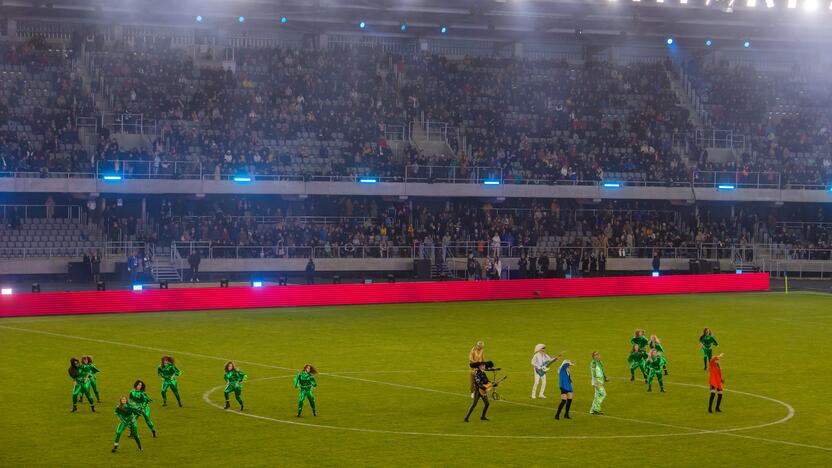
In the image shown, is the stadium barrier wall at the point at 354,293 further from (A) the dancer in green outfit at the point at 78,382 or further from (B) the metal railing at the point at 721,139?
(A) the dancer in green outfit at the point at 78,382

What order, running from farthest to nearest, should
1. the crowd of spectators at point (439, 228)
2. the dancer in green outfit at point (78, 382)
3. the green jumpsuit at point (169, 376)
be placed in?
the crowd of spectators at point (439, 228)
the green jumpsuit at point (169, 376)
the dancer in green outfit at point (78, 382)

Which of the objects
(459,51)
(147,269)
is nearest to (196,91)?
(147,269)

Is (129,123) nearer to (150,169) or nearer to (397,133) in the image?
(150,169)

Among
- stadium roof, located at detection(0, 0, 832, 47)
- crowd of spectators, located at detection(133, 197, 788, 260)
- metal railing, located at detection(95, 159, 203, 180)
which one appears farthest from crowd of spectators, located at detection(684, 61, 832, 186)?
metal railing, located at detection(95, 159, 203, 180)

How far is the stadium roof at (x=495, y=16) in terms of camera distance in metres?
72.2

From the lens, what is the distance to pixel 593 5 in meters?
76.4

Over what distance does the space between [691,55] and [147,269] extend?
46910mm

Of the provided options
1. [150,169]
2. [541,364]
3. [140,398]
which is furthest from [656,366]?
[150,169]

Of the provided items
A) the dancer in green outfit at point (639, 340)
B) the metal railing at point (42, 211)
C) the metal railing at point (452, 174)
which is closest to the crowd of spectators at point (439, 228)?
the metal railing at point (452, 174)

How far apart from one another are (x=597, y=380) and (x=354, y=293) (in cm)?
3098

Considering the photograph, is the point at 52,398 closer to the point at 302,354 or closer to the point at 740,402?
the point at 302,354

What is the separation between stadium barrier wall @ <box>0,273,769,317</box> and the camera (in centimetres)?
5206

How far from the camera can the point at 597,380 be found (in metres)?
28.1

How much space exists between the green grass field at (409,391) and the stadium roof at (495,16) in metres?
25.5
